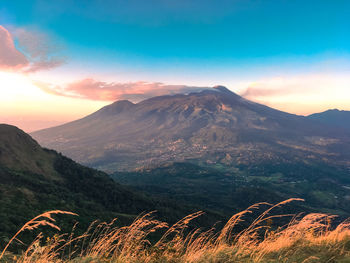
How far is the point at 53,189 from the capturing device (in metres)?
84.1

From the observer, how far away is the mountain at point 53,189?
6182 cm

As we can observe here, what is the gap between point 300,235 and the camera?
23.1 ft

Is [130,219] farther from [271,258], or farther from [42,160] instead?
[271,258]

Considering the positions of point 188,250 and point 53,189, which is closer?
point 188,250

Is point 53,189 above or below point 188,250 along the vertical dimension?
below

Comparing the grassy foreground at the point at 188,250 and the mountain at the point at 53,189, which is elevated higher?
the grassy foreground at the point at 188,250

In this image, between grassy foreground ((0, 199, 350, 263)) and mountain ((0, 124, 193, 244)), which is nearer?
grassy foreground ((0, 199, 350, 263))

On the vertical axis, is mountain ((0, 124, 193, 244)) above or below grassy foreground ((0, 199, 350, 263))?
below

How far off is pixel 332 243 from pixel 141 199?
125411mm

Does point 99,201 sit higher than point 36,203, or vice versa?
point 36,203

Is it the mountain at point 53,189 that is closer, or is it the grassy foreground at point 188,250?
the grassy foreground at point 188,250

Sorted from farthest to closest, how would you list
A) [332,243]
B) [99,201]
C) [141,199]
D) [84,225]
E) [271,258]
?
1. [141,199]
2. [99,201]
3. [84,225]
4. [332,243]
5. [271,258]

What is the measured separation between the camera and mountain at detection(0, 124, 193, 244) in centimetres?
6182

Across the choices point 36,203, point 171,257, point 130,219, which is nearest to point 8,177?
point 36,203
